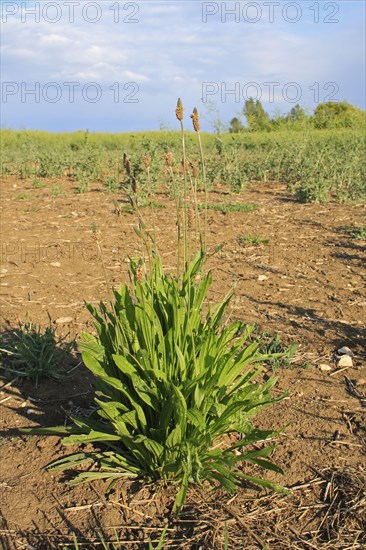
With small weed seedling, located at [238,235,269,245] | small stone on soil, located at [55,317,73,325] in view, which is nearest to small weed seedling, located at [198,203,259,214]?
small weed seedling, located at [238,235,269,245]

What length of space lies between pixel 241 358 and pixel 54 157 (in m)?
9.81

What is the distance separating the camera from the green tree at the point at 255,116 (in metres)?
12.6

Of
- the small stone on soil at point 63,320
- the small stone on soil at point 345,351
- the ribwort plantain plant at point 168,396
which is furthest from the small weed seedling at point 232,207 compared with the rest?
the ribwort plantain plant at point 168,396

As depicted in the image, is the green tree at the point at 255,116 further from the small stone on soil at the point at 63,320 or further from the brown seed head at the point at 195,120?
the brown seed head at the point at 195,120

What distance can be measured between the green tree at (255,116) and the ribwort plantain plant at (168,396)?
10416mm

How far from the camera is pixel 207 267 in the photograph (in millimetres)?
5539

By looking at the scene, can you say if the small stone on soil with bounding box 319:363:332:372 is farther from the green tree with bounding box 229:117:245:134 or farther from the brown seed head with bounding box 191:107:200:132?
the green tree with bounding box 229:117:245:134

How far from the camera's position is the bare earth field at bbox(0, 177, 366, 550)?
92.7 inches

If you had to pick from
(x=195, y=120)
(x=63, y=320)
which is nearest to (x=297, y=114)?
(x=63, y=320)

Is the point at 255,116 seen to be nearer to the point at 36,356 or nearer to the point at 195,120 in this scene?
the point at 36,356

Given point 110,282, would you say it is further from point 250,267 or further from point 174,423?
point 174,423

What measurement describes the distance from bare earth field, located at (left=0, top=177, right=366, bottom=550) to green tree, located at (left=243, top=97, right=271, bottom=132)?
635 centimetres

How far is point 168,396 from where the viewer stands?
98.1 inches

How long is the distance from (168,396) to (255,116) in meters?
12.1
